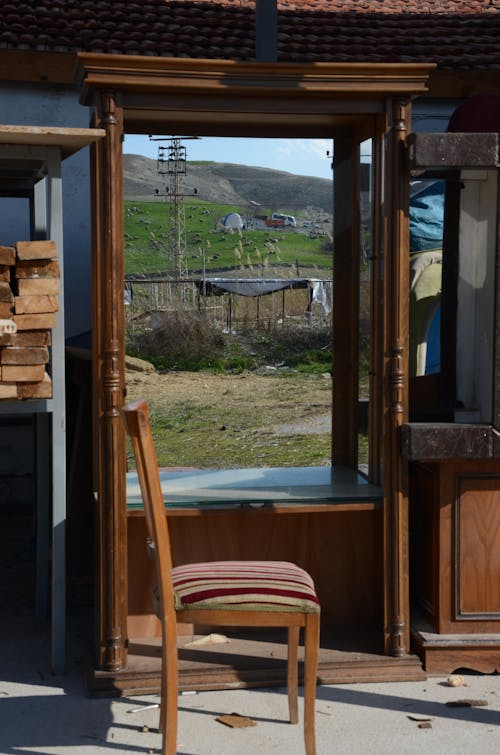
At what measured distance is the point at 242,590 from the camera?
349 cm

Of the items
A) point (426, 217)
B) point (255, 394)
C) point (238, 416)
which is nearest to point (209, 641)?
point (238, 416)

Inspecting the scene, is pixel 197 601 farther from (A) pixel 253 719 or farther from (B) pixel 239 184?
(B) pixel 239 184

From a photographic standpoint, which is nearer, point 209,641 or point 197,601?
point 197,601

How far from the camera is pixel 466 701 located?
400 cm

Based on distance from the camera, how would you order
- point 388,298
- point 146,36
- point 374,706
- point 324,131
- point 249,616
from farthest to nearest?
point 146,36
point 324,131
point 388,298
point 374,706
point 249,616

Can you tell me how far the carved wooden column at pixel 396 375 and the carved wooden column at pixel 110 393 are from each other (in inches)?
40.1

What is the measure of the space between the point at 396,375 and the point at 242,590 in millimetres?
1193

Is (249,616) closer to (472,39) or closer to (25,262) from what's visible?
(25,262)

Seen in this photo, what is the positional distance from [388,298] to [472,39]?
851 centimetres

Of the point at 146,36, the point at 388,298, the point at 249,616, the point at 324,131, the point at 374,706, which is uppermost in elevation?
the point at 146,36

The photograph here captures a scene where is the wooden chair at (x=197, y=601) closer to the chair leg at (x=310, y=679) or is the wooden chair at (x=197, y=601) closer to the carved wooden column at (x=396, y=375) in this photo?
the chair leg at (x=310, y=679)

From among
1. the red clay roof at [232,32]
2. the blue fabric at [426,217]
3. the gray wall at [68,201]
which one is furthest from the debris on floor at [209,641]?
the red clay roof at [232,32]

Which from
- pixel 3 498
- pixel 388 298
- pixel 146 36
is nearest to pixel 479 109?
pixel 388 298

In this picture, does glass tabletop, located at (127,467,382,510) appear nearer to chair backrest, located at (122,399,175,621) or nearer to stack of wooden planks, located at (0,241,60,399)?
stack of wooden planks, located at (0,241,60,399)
